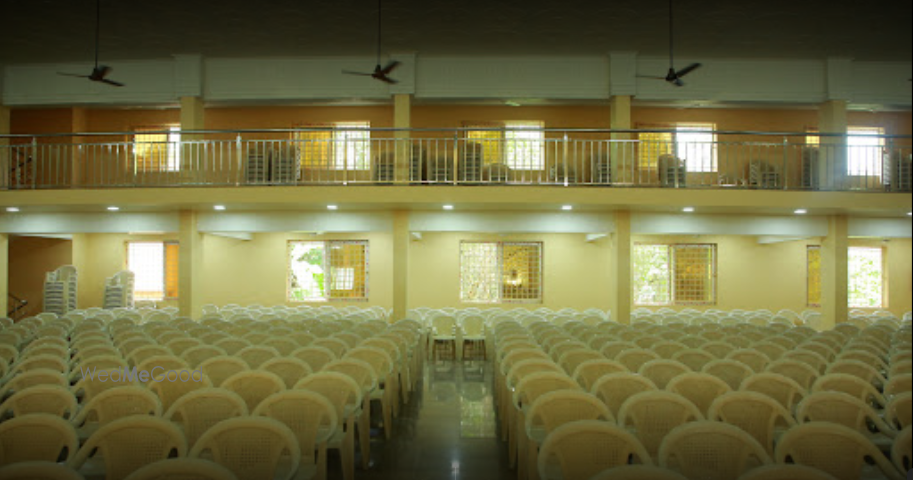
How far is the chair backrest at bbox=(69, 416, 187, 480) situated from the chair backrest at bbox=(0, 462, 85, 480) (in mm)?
791

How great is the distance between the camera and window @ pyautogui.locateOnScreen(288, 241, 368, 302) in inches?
727

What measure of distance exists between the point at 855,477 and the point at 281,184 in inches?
442

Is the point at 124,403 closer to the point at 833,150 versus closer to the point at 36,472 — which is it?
the point at 36,472

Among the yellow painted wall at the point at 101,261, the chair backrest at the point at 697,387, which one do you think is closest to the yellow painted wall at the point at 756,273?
the chair backrest at the point at 697,387

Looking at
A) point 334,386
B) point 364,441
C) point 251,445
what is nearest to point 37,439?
point 251,445

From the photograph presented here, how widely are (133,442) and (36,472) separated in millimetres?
919

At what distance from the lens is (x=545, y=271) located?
18.3 m

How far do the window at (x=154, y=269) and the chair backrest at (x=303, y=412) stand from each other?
16.3 meters

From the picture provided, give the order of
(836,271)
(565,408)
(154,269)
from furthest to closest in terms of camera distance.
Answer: (154,269)
(836,271)
(565,408)

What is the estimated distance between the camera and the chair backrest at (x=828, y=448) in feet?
11.9

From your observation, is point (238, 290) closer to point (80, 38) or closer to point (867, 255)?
point (80, 38)

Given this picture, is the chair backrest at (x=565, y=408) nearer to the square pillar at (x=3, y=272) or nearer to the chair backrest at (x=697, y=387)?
the chair backrest at (x=697, y=387)

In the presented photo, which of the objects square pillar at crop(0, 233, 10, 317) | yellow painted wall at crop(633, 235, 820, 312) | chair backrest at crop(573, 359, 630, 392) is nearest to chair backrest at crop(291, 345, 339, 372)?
chair backrest at crop(573, 359, 630, 392)

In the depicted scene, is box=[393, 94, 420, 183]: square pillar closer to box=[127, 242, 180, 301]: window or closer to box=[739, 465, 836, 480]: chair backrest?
box=[127, 242, 180, 301]: window
